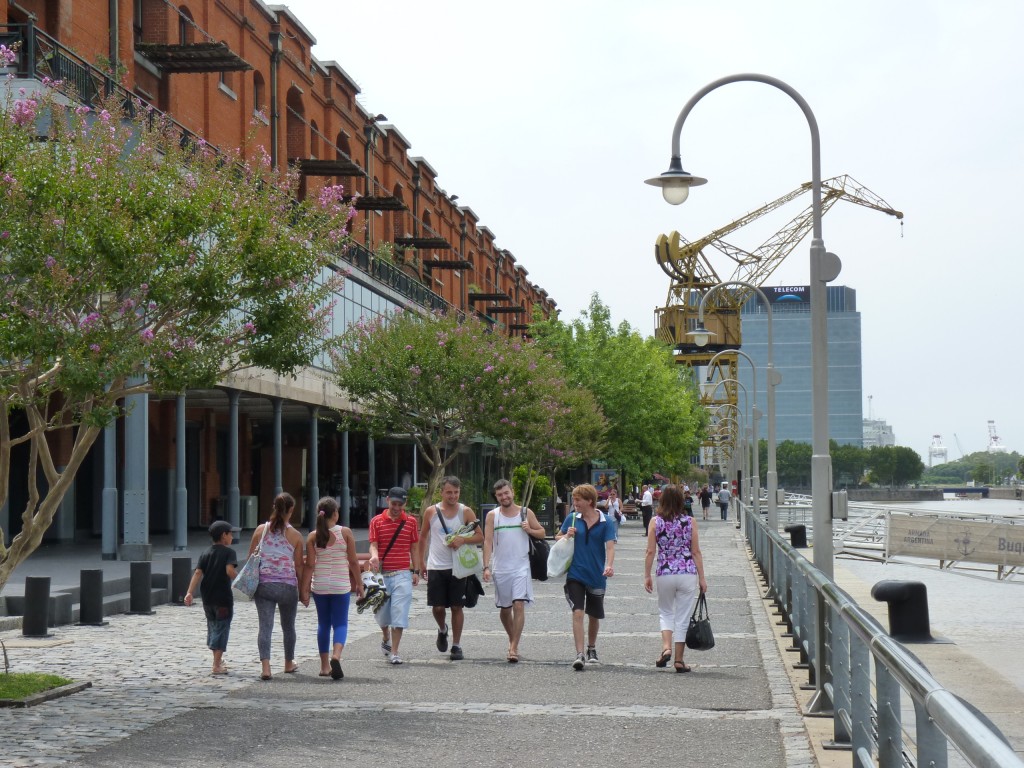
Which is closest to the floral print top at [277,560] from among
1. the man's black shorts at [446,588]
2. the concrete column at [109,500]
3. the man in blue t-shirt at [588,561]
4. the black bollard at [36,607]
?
the man's black shorts at [446,588]

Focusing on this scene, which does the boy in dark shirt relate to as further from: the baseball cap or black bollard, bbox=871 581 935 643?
black bollard, bbox=871 581 935 643

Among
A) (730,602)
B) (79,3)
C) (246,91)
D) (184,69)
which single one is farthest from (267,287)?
(246,91)

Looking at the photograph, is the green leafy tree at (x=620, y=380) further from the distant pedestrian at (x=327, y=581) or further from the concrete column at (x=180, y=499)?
the distant pedestrian at (x=327, y=581)

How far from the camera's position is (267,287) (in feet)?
39.0

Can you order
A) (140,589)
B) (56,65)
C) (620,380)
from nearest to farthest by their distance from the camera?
(140,589)
(56,65)
(620,380)

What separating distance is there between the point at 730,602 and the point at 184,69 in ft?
58.3

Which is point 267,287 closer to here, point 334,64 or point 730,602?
point 730,602

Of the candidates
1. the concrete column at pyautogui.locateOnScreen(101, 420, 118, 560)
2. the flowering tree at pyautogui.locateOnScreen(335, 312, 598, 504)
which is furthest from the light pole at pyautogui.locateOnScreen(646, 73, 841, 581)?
the flowering tree at pyautogui.locateOnScreen(335, 312, 598, 504)

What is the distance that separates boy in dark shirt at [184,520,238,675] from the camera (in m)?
11.6

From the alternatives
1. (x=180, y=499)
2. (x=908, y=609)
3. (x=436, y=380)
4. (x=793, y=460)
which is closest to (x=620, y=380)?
(x=436, y=380)

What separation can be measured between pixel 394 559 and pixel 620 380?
4466 centimetres

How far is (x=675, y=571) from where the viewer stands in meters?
12.1

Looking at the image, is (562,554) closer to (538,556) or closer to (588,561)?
(588,561)

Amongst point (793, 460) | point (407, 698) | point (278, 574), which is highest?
point (793, 460)
